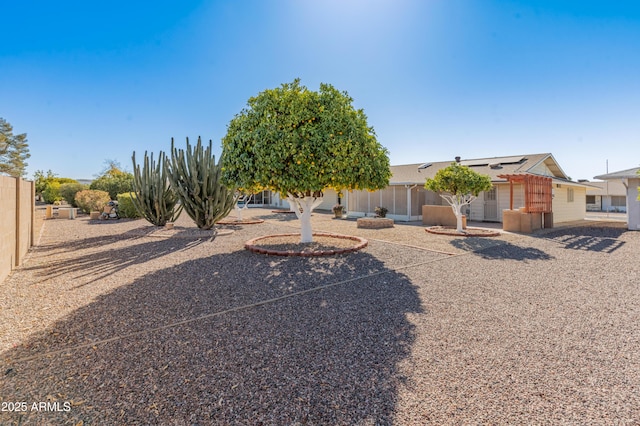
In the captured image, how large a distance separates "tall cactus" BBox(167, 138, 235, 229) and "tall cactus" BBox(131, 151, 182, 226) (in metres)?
1.47

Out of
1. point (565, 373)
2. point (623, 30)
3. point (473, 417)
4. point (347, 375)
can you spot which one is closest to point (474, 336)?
point (565, 373)

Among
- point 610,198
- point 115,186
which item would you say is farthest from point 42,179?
point 610,198

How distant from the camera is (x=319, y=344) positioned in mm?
3295

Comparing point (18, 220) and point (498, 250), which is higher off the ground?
point (18, 220)

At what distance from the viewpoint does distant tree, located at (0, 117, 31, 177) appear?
35.9 metres

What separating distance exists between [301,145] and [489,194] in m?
15.2

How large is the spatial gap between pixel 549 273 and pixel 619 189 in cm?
4138

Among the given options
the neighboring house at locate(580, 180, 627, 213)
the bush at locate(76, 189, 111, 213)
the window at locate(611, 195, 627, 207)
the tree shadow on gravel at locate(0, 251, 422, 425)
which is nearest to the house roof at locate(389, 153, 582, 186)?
the tree shadow on gravel at locate(0, 251, 422, 425)

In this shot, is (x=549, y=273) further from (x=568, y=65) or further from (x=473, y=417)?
(x=568, y=65)

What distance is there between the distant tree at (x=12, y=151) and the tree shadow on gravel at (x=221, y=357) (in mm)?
46568

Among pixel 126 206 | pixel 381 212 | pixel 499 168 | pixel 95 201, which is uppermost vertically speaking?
pixel 499 168

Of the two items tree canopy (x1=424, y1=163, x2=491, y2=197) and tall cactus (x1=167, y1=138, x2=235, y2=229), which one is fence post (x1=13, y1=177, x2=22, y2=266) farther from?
tree canopy (x1=424, y1=163, x2=491, y2=197)

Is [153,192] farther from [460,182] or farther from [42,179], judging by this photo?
[42,179]

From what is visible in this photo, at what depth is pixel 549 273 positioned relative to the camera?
6422 mm
